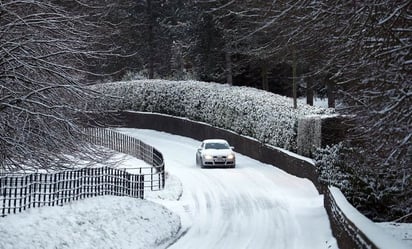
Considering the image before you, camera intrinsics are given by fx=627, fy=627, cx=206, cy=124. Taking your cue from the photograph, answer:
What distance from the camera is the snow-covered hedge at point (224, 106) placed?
110 ft

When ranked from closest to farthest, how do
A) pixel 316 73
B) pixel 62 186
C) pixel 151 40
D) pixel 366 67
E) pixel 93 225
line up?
pixel 366 67
pixel 316 73
pixel 93 225
pixel 62 186
pixel 151 40

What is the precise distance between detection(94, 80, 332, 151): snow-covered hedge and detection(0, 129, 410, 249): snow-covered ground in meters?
5.45

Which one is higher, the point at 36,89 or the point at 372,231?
the point at 36,89

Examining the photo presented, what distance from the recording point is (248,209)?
2161 centimetres

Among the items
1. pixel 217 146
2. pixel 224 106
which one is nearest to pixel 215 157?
pixel 217 146

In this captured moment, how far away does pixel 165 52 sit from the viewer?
62656 millimetres

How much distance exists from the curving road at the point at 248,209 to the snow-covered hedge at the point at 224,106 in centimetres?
233

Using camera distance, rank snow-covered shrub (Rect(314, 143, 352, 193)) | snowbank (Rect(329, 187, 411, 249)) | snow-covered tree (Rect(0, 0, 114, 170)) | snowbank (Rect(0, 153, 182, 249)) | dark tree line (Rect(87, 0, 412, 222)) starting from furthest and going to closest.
Answer: snow-covered shrub (Rect(314, 143, 352, 193)) → snow-covered tree (Rect(0, 0, 114, 170)) → snowbank (Rect(0, 153, 182, 249)) → dark tree line (Rect(87, 0, 412, 222)) → snowbank (Rect(329, 187, 411, 249))

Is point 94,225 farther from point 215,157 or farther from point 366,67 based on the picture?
point 215,157

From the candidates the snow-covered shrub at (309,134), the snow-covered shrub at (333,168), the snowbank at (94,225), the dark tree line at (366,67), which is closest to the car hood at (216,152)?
the snow-covered shrub at (309,134)

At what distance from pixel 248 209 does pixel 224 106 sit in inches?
836

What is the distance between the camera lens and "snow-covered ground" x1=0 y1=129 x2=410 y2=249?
1456cm

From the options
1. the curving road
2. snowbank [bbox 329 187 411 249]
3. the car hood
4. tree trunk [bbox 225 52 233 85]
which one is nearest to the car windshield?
the car hood

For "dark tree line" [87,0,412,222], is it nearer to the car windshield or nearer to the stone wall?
the stone wall
